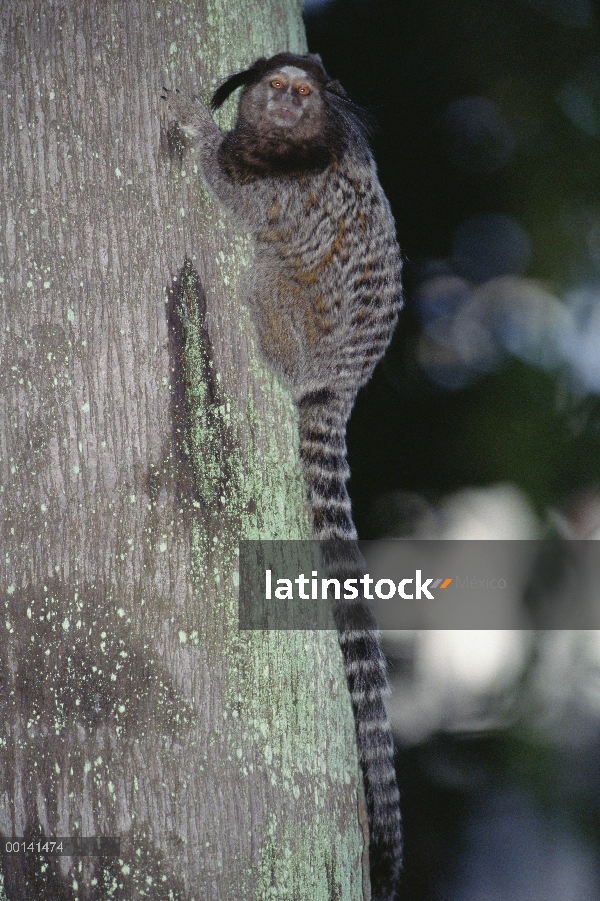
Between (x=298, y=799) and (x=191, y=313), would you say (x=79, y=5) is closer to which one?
(x=191, y=313)

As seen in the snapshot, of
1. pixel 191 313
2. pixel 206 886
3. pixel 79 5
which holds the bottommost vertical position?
pixel 206 886

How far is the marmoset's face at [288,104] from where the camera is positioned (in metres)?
2.00

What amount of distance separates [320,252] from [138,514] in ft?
3.71

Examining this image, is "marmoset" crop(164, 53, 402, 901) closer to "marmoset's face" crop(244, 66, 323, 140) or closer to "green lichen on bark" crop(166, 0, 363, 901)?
"marmoset's face" crop(244, 66, 323, 140)

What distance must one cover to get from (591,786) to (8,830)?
8.42ft

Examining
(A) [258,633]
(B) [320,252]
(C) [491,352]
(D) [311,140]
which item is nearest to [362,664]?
(A) [258,633]

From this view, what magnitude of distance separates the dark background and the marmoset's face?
0.78 m

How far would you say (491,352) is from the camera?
3.22 meters

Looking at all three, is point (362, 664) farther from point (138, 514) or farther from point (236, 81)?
point (236, 81)

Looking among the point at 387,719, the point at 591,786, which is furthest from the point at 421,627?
the point at 387,719

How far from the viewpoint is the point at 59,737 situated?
1205 millimetres
